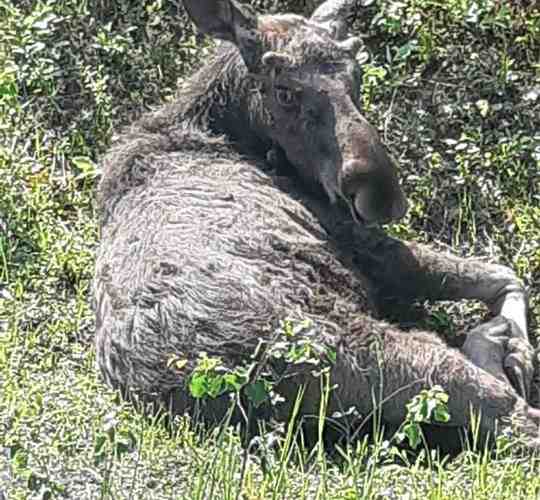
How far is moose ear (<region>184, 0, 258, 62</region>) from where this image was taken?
774 cm

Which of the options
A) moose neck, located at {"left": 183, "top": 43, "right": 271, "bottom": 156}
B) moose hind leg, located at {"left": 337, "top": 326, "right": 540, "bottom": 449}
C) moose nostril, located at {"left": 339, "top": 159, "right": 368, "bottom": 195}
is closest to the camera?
moose hind leg, located at {"left": 337, "top": 326, "right": 540, "bottom": 449}

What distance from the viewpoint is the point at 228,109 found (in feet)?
26.3

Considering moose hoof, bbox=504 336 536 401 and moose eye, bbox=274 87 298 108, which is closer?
moose hoof, bbox=504 336 536 401

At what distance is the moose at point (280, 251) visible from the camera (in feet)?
22.5

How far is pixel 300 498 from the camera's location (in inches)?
233

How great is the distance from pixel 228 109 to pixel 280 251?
108 cm

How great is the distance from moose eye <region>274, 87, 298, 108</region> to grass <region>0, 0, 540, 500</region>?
3.37 feet

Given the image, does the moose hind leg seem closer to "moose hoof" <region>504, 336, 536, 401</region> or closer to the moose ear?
"moose hoof" <region>504, 336, 536, 401</region>

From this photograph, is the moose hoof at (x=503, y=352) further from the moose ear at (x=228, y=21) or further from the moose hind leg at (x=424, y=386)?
the moose ear at (x=228, y=21)

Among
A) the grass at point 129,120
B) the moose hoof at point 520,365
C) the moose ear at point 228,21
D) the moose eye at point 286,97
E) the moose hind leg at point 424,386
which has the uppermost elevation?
the moose ear at point 228,21

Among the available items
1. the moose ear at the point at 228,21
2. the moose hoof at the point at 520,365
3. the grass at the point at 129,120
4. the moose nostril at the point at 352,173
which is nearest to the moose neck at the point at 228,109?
the moose ear at the point at 228,21

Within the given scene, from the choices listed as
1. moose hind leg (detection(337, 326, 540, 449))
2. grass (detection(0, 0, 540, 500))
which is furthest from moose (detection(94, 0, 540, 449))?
grass (detection(0, 0, 540, 500))

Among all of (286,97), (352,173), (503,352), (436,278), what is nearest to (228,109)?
(286,97)

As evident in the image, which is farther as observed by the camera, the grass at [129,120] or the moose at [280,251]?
the moose at [280,251]
